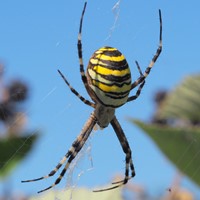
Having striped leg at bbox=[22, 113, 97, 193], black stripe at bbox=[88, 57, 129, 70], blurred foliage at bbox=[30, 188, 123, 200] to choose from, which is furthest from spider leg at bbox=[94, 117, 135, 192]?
black stripe at bbox=[88, 57, 129, 70]

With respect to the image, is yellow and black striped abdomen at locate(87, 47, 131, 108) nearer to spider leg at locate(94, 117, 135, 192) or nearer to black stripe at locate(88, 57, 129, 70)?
black stripe at locate(88, 57, 129, 70)

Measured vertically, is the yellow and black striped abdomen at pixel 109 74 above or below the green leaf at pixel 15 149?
above

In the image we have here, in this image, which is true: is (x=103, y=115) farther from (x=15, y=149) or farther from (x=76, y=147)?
(x=15, y=149)

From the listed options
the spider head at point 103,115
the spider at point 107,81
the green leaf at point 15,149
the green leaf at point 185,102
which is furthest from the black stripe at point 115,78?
the green leaf at point 185,102

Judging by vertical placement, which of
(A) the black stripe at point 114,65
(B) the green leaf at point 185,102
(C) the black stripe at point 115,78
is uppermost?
(A) the black stripe at point 114,65

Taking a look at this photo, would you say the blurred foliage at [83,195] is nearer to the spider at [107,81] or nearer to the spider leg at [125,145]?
the spider at [107,81]

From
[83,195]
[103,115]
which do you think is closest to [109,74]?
[83,195]

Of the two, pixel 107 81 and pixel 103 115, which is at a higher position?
pixel 107 81
